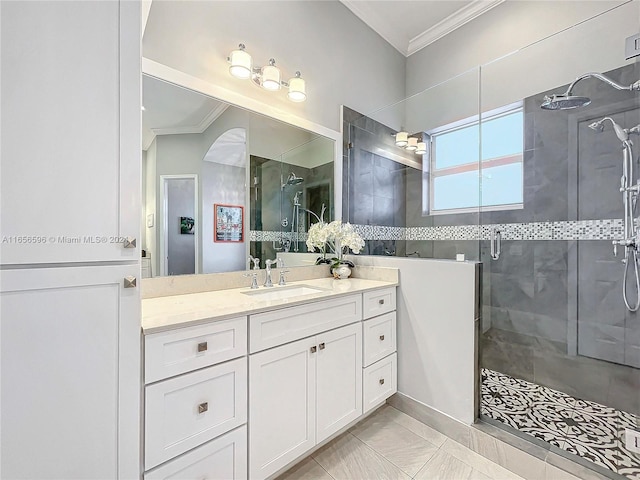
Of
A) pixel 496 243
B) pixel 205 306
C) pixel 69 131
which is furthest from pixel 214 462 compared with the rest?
pixel 496 243

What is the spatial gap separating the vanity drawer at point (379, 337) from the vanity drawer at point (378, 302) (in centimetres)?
4

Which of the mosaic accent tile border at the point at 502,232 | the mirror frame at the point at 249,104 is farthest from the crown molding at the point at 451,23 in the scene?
the mosaic accent tile border at the point at 502,232

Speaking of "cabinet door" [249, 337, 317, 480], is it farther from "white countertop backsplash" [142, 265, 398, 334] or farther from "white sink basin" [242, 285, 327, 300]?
"white sink basin" [242, 285, 327, 300]

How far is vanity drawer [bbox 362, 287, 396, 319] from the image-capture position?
1.78 metres

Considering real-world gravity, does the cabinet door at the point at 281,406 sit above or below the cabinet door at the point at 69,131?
below

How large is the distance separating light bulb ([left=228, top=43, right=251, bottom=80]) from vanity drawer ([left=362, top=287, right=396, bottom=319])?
5.05 feet

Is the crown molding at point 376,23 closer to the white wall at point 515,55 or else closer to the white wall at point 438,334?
the white wall at point 515,55

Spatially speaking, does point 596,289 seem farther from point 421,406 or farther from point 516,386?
point 421,406

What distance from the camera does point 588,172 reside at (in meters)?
2.06

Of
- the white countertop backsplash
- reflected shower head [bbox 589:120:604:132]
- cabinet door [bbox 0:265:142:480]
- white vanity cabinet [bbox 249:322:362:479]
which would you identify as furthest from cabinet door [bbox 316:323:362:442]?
reflected shower head [bbox 589:120:604:132]

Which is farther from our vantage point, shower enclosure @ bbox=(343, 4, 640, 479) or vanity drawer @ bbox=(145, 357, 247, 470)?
shower enclosure @ bbox=(343, 4, 640, 479)

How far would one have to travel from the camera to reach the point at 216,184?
1.74 meters

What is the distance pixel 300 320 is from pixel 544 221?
207 centimetres

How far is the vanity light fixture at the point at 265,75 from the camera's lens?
174 centimetres
